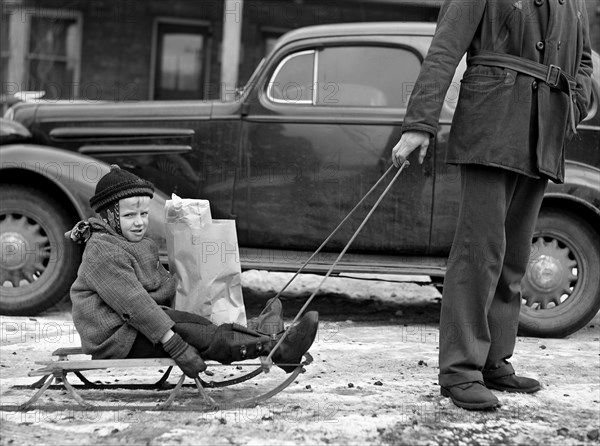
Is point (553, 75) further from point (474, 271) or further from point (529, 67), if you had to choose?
point (474, 271)

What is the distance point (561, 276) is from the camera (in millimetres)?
5703

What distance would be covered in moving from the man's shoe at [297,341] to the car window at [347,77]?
270 centimetres

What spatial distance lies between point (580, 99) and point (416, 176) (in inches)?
74.9

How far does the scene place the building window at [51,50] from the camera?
45.3 feet

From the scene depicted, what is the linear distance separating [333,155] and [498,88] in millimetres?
2217

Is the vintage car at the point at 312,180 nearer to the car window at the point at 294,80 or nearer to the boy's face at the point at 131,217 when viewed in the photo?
the car window at the point at 294,80

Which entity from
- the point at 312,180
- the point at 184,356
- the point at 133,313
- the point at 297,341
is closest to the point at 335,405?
the point at 297,341

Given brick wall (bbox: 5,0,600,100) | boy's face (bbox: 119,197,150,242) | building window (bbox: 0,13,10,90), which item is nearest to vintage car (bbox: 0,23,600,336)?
boy's face (bbox: 119,197,150,242)

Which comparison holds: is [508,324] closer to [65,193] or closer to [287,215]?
[287,215]

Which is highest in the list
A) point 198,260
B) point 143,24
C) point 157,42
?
point 143,24

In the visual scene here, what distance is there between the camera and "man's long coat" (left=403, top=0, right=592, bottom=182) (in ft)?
12.1

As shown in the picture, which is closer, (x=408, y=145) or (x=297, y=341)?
(x=297, y=341)

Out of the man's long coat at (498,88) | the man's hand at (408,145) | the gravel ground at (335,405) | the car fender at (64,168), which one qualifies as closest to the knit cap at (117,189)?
the gravel ground at (335,405)

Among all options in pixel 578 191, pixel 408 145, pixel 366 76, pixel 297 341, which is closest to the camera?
pixel 297 341
